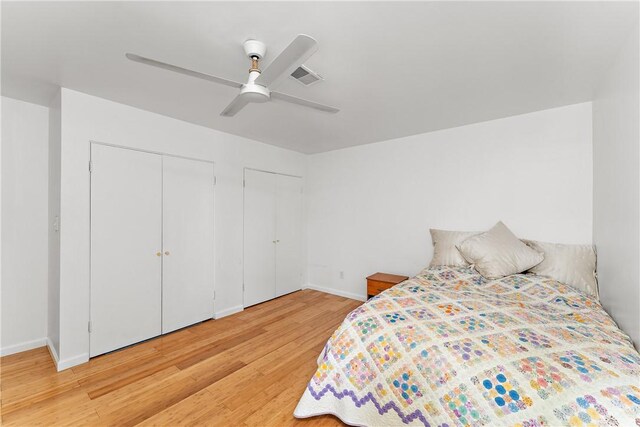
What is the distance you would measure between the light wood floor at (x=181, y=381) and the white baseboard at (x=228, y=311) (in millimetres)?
285

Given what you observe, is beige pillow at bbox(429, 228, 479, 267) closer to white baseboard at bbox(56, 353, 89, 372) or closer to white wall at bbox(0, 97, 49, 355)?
white baseboard at bbox(56, 353, 89, 372)

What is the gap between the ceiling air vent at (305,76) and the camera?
1.81 metres

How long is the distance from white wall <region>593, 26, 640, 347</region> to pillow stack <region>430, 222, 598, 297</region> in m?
0.10

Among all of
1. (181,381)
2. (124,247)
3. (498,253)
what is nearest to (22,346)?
(124,247)

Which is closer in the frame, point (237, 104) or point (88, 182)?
point (237, 104)

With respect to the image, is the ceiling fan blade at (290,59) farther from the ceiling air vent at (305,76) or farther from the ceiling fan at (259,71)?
the ceiling air vent at (305,76)

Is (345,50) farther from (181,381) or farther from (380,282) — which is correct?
(181,381)

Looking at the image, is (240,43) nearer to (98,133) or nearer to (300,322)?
(98,133)

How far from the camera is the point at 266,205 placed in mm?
3953

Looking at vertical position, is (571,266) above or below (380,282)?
above

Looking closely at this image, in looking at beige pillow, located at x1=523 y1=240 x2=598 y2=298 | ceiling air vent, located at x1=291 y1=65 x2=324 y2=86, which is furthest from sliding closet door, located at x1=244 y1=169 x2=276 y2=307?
beige pillow, located at x1=523 y1=240 x2=598 y2=298

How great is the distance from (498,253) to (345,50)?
226cm

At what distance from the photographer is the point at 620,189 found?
1.72 m

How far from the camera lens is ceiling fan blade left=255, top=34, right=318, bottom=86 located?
1.13 meters
